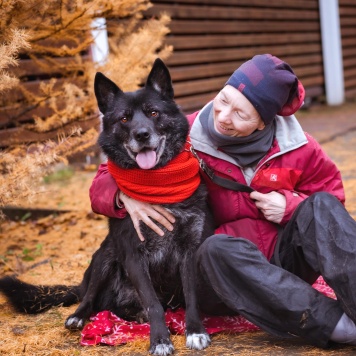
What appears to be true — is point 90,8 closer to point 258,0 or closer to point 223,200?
point 223,200

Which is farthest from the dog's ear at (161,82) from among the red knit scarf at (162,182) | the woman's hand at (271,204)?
the woman's hand at (271,204)

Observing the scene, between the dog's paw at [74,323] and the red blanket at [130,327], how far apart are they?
0.07m

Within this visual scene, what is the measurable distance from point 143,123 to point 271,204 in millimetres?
751

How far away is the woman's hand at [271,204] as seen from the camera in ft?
9.98

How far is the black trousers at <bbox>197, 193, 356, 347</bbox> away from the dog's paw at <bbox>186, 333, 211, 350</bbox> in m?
0.21

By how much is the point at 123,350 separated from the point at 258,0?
425 inches

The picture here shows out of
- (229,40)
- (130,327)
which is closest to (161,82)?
(130,327)

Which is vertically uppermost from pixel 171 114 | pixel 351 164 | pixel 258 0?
pixel 258 0

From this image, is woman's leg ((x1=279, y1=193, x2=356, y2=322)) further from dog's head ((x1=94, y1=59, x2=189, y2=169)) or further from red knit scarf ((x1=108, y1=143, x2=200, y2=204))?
dog's head ((x1=94, y1=59, x2=189, y2=169))

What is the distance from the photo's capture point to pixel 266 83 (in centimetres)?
296

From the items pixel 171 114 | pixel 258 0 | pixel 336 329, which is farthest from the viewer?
pixel 258 0

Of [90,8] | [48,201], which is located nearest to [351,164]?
[48,201]

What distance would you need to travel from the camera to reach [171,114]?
3.17 m

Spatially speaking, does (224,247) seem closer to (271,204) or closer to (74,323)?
(271,204)
